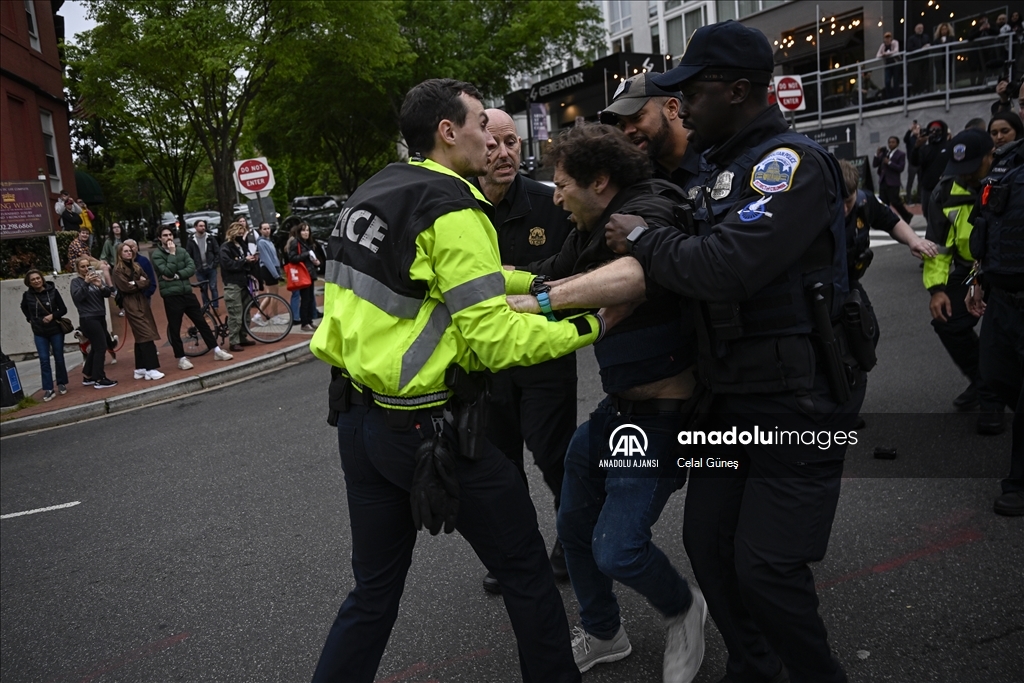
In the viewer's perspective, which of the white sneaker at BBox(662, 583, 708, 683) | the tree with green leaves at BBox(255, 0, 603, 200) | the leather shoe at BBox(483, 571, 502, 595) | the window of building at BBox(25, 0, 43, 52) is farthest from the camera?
the tree with green leaves at BBox(255, 0, 603, 200)

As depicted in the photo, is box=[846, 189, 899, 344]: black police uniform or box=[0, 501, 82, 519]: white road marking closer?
box=[846, 189, 899, 344]: black police uniform

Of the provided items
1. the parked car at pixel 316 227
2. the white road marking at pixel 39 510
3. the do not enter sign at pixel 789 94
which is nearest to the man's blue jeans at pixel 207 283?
the parked car at pixel 316 227

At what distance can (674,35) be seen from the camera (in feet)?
116

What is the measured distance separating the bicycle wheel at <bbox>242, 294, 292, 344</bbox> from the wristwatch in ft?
33.0

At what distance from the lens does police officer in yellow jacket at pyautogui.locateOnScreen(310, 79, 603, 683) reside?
2279 millimetres

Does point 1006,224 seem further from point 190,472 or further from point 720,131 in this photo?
point 190,472

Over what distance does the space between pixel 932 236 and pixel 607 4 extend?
37.9 m

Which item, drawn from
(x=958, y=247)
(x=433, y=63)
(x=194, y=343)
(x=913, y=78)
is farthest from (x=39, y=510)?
(x=433, y=63)

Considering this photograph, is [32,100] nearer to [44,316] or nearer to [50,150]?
[50,150]

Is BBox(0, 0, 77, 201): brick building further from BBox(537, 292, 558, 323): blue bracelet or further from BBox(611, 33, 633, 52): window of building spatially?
BBox(611, 33, 633, 52): window of building

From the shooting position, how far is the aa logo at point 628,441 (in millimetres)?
2678

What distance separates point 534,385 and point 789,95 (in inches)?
616

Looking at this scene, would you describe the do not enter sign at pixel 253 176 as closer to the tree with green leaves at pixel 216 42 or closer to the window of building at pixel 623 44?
the tree with green leaves at pixel 216 42

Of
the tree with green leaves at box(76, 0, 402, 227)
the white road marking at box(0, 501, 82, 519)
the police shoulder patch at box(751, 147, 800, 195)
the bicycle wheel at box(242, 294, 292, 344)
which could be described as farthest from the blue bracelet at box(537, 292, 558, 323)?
the tree with green leaves at box(76, 0, 402, 227)
